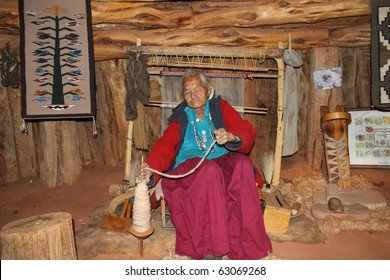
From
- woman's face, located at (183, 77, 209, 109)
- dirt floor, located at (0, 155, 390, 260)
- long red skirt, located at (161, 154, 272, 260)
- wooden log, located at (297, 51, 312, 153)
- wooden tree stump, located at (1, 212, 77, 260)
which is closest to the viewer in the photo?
wooden tree stump, located at (1, 212, 77, 260)

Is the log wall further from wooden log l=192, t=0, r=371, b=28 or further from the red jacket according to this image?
the red jacket

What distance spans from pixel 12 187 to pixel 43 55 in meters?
1.97

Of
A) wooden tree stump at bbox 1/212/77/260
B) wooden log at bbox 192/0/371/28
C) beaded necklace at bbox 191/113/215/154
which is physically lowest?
wooden tree stump at bbox 1/212/77/260

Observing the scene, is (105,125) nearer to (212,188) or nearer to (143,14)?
(143,14)

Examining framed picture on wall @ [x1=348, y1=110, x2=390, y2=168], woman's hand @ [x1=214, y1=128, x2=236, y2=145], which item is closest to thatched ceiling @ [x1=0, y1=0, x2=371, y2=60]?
framed picture on wall @ [x1=348, y1=110, x2=390, y2=168]

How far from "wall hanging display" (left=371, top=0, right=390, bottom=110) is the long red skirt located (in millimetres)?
2147

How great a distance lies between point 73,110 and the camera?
3902mm

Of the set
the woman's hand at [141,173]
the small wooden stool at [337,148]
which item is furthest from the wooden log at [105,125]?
the small wooden stool at [337,148]

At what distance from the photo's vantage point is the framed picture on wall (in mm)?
4359

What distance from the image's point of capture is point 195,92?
3201mm

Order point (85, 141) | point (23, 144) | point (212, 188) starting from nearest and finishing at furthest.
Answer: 1. point (212, 188)
2. point (23, 144)
3. point (85, 141)

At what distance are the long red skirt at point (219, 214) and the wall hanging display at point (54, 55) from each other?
6.18 feet

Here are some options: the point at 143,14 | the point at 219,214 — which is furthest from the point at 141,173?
the point at 143,14

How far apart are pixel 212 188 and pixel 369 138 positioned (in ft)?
9.31
